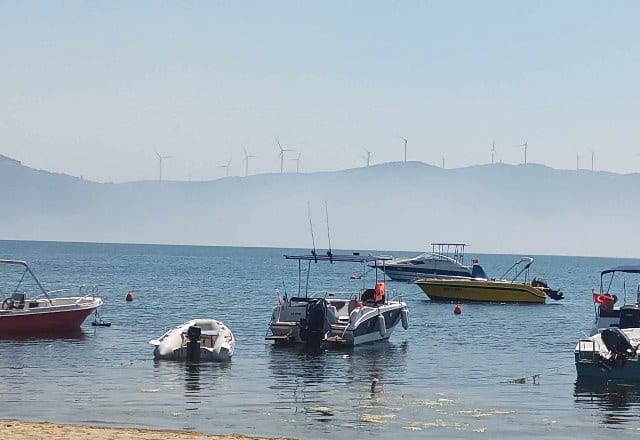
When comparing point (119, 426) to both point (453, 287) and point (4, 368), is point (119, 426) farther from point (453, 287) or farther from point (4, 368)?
point (453, 287)

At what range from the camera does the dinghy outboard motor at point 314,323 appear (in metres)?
44.8

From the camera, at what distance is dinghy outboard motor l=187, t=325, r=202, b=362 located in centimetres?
3981

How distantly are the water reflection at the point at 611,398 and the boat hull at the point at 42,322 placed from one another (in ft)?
77.9

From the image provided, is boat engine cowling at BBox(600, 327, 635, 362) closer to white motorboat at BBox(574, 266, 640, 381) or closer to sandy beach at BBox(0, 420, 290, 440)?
white motorboat at BBox(574, 266, 640, 381)

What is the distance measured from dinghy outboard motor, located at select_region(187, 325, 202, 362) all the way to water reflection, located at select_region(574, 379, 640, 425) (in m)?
13.1

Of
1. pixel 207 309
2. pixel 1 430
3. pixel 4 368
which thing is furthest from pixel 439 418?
pixel 207 309

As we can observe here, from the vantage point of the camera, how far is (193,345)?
1572 inches

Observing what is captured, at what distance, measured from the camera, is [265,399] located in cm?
3141

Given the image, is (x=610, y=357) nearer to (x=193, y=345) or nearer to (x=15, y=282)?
(x=193, y=345)

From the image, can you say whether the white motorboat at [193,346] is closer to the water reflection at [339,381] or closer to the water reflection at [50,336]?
the water reflection at [339,381]

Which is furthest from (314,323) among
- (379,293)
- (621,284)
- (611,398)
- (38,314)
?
(621,284)

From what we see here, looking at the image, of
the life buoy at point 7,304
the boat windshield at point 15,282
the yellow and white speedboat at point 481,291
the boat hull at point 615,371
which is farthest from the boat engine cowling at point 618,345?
the boat windshield at point 15,282

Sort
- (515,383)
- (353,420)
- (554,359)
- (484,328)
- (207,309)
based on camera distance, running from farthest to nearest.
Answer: (207,309), (484,328), (554,359), (515,383), (353,420)

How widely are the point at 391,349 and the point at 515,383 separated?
38.5ft
